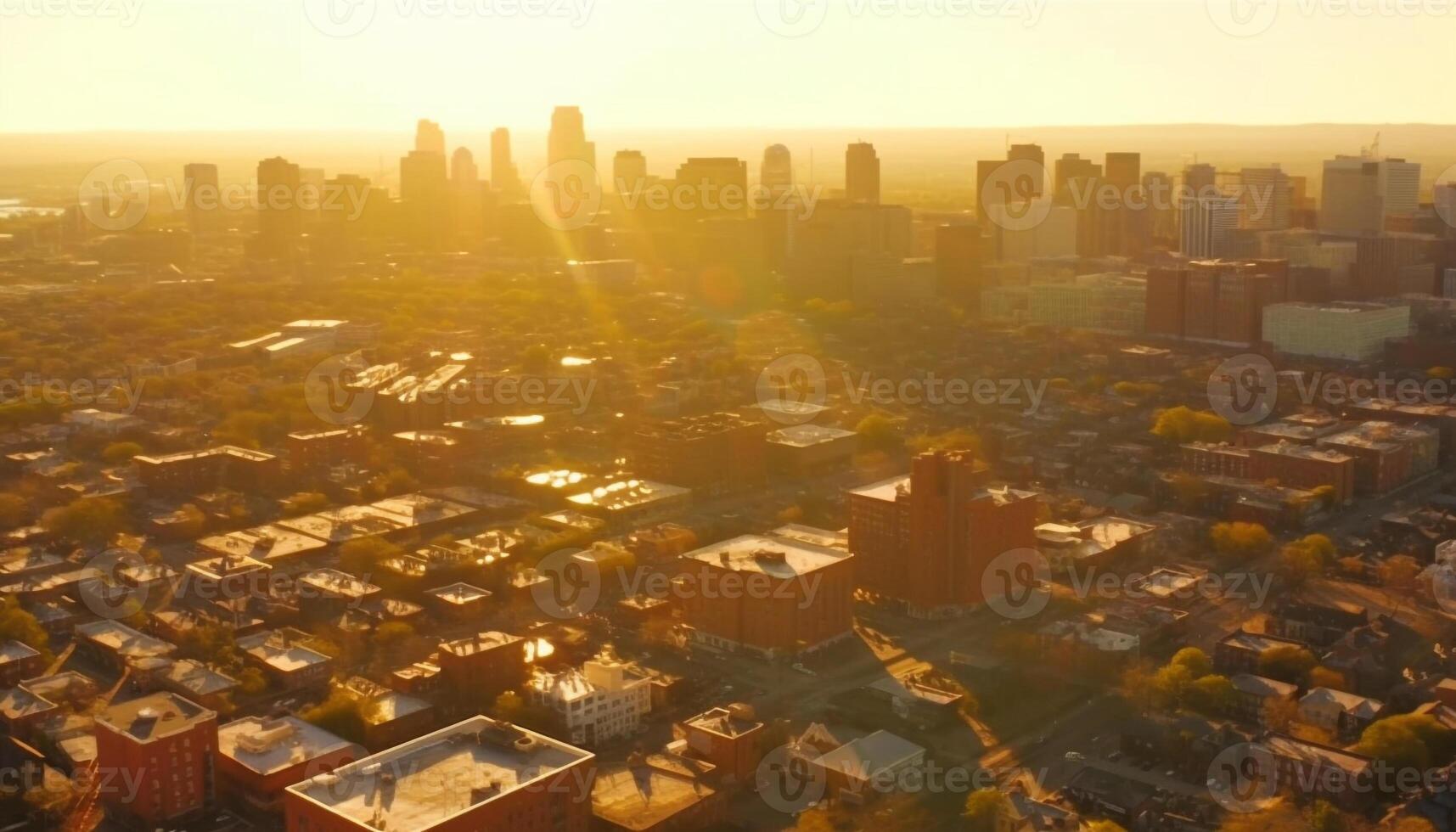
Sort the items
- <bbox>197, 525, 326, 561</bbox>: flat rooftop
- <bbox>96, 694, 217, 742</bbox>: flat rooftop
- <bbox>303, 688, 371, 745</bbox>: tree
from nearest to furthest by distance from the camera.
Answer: <bbox>96, 694, 217, 742</bbox>: flat rooftop → <bbox>303, 688, 371, 745</bbox>: tree → <bbox>197, 525, 326, 561</bbox>: flat rooftop

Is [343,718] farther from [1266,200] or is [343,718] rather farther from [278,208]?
[1266,200]

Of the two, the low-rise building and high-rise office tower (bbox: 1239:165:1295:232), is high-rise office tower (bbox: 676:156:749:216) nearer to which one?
high-rise office tower (bbox: 1239:165:1295:232)

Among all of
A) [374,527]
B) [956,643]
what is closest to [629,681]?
[956,643]

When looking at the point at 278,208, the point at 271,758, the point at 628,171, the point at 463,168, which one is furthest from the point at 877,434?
the point at 463,168

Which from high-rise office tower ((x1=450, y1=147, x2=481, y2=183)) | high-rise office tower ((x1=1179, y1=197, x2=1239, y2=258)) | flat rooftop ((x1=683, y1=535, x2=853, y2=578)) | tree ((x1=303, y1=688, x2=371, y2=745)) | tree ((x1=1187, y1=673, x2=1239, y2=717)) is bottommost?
tree ((x1=1187, y1=673, x2=1239, y2=717))

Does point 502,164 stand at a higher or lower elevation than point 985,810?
higher

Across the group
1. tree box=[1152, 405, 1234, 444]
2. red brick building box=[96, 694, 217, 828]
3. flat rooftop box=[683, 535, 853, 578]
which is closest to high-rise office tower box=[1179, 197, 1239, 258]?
tree box=[1152, 405, 1234, 444]

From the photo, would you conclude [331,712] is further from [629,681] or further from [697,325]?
[697,325]
